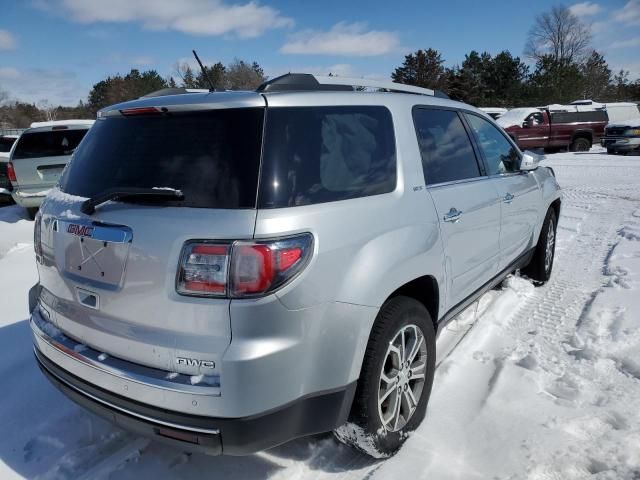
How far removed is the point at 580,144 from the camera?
830 inches

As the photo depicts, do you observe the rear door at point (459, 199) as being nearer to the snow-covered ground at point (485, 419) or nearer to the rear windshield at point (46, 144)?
the snow-covered ground at point (485, 419)

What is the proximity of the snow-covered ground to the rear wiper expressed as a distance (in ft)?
4.26

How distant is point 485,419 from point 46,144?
27.9 ft

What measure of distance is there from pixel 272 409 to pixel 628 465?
177 centimetres

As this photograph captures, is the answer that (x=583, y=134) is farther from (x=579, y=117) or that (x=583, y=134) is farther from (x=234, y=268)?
(x=234, y=268)

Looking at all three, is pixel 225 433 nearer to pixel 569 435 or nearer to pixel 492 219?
pixel 569 435

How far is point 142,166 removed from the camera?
2.16 meters

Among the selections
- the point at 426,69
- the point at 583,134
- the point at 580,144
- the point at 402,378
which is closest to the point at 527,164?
the point at 402,378

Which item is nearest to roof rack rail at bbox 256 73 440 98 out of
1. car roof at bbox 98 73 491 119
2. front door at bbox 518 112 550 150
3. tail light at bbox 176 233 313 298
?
car roof at bbox 98 73 491 119

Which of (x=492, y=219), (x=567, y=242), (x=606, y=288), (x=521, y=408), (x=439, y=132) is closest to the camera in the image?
(x=521, y=408)

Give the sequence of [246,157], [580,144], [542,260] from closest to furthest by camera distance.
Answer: [246,157] → [542,260] → [580,144]

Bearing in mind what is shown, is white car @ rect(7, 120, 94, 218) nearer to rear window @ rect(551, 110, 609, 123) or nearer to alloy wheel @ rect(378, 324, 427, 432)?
alloy wheel @ rect(378, 324, 427, 432)

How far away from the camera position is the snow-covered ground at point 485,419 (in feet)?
7.81

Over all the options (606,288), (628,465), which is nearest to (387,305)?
(628,465)
